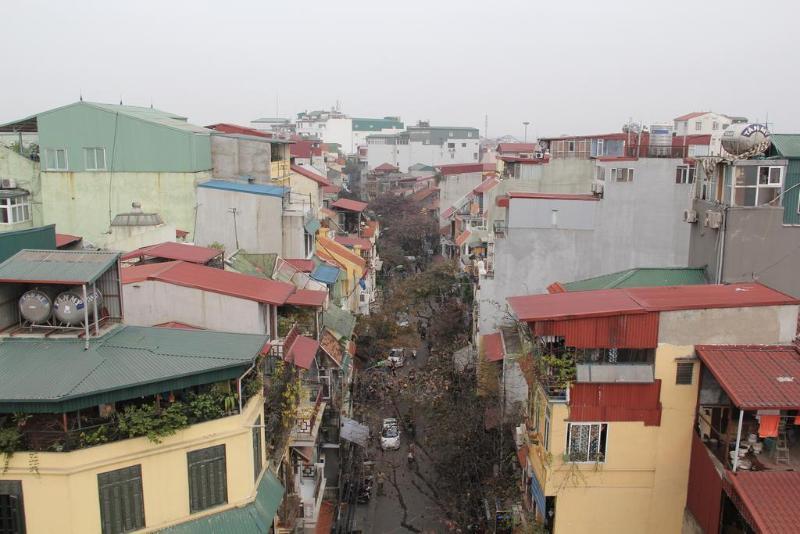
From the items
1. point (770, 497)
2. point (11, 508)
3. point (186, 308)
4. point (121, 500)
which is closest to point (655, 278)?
point (770, 497)

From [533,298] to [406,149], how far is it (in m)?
87.0

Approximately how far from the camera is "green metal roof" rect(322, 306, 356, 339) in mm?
26562

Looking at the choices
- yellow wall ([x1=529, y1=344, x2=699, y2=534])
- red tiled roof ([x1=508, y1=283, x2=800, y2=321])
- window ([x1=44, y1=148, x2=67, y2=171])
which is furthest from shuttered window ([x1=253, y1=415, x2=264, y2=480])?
window ([x1=44, y1=148, x2=67, y2=171])

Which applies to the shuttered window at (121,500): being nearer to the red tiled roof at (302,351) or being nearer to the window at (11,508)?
the window at (11,508)

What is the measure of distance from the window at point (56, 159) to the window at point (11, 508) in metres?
19.3

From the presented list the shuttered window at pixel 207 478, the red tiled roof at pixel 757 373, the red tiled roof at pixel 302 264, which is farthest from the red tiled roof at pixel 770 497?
the red tiled roof at pixel 302 264

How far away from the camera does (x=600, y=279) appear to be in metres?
22.4

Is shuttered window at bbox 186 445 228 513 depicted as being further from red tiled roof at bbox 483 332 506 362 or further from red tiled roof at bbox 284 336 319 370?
red tiled roof at bbox 483 332 506 362

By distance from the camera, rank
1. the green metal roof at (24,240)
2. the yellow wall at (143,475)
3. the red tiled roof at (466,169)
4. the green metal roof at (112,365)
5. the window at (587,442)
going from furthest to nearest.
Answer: the red tiled roof at (466,169), the green metal roof at (24,240), the window at (587,442), the yellow wall at (143,475), the green metal roof at (112,365)

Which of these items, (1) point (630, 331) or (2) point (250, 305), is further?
(2) point (250, 305)

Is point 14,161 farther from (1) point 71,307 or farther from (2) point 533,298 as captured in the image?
(2) point 533,298

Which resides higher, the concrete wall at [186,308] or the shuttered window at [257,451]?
the concrete wall at [186,308]

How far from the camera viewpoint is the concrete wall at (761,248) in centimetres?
1859

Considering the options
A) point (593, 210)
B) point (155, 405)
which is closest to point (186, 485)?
point (155, 405)
